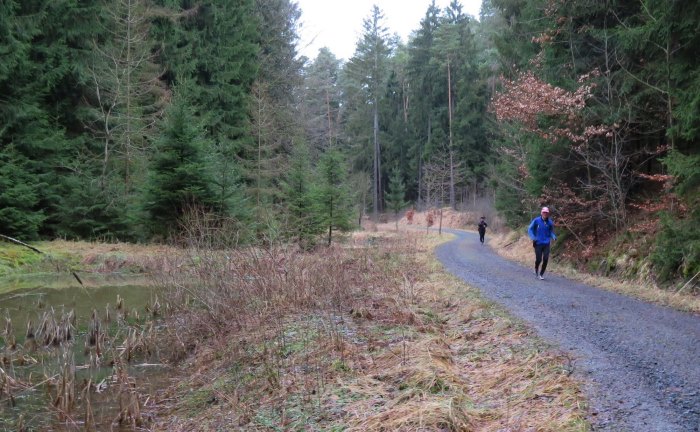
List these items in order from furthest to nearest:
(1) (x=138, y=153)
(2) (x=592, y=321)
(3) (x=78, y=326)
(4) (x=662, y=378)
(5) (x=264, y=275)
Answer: (1) (x=138, y=153), (3) (x=78, y=326), (5) (x=264, y=275), (2) (x=592, y=321), (4) (x=662, y=378)

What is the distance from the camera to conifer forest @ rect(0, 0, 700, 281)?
10.4 meters

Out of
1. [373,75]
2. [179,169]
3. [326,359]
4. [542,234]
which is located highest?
[373,75]

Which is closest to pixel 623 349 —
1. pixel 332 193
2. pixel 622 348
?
pixel 622 348

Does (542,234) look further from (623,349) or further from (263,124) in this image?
(263,124)

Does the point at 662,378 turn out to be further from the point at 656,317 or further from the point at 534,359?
the point at 656,317

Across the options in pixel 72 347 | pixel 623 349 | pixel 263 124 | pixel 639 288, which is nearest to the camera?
pixel 623 349

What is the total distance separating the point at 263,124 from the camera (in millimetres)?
27016

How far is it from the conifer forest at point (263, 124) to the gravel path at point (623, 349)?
2391 millimetres

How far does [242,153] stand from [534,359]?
90.0 ft

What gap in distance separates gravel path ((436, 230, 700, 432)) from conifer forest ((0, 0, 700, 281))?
239cm

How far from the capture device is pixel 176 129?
18578 millimetres

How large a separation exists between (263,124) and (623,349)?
80.3 ft

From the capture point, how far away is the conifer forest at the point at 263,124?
10430 mm

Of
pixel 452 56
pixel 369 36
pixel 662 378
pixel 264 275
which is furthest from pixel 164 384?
pixel 369 36
